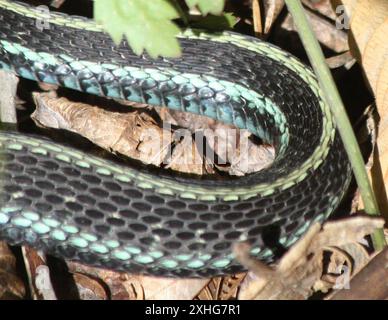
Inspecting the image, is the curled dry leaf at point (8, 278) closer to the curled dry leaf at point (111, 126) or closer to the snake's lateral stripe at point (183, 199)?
the snake's lateral stripe at point (183, 199)

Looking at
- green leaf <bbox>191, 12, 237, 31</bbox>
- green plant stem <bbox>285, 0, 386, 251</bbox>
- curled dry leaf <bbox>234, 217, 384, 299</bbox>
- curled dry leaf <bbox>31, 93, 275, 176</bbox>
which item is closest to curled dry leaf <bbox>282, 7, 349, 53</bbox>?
green leaf <bbox>191, 12, 237, 31</bbox>

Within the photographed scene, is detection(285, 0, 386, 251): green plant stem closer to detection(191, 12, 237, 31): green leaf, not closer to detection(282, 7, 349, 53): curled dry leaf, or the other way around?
detection(191, 12, 237, 31): green leaf

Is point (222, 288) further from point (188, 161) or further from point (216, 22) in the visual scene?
point (216, 22)

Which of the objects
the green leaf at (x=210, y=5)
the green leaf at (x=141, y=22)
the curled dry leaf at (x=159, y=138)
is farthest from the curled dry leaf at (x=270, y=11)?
the green leaf at (x=141, y=22)

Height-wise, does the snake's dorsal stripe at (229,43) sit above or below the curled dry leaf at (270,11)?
below

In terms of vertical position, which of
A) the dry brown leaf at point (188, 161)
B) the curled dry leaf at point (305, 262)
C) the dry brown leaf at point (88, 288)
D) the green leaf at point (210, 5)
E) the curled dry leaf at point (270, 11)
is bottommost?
the dry brown leaf at point (88, 288)
